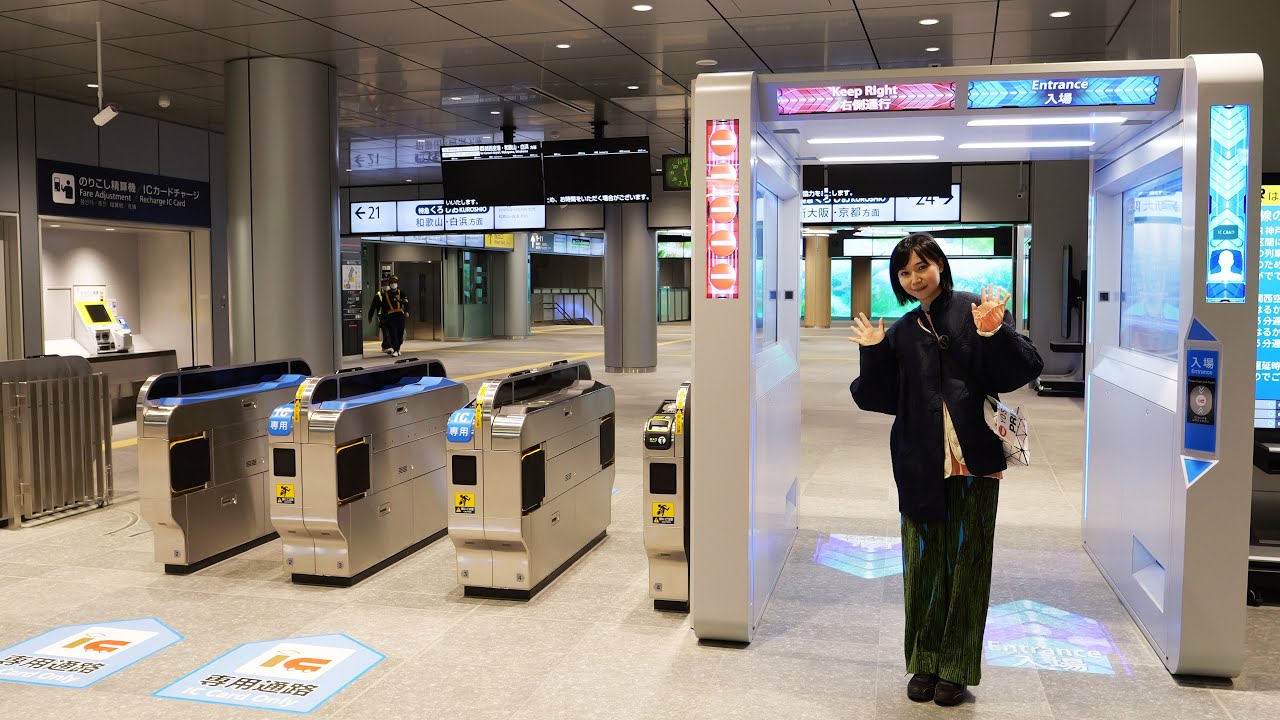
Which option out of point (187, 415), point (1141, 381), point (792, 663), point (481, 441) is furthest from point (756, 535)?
point (187, 415)

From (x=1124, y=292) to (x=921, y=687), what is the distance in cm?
254

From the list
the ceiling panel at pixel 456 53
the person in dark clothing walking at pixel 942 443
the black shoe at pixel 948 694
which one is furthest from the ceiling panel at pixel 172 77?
the black shoe at pixel 948 694

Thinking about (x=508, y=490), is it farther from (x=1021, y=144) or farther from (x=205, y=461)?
(x=1021, y=144)

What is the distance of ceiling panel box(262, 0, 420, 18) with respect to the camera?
23.1 ft

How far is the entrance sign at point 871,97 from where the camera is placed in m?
4.11

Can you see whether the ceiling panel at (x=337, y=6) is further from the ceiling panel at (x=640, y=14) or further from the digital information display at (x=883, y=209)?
the digital information display at (x=883, y=209)

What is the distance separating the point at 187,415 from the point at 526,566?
6.95 ft

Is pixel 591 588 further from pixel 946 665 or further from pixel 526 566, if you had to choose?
pixel 946 665

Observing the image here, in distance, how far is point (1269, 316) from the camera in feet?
16.2

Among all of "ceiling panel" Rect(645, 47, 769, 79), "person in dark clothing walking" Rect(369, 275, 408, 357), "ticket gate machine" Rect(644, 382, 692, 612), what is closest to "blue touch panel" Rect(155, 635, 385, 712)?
"ticket gate machine" Rect(644, 382, 692, 612)

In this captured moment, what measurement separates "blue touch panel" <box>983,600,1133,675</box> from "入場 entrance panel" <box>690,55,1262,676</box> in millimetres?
226

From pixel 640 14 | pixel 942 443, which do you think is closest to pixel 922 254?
pixel 942 443

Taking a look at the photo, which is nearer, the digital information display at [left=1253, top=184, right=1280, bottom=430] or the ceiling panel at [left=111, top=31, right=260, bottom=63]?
the digital information display at [left=1253, top=184, right=1280, bottom=430]

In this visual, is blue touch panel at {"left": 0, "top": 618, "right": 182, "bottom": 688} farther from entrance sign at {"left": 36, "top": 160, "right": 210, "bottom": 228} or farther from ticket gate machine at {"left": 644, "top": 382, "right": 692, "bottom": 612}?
entrance sign at {"left": 36, "top": 160, "right": 210, "bottom": 228}
